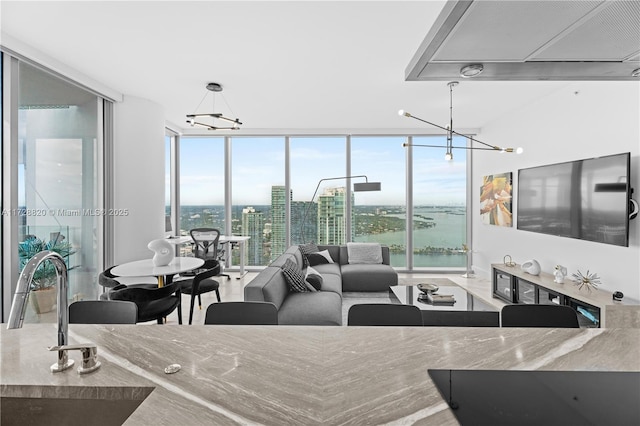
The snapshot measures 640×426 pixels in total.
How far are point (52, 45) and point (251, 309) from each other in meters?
3.24

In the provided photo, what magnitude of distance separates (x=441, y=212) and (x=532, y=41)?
5665 mm

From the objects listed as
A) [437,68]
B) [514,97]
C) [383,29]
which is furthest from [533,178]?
[437,68]

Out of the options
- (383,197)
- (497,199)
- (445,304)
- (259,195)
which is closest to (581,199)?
(497,199)

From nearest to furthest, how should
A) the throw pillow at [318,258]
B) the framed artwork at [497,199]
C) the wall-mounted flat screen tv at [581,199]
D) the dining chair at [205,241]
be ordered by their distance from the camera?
the wall-mounted flat screen tv at [581,199], the framed artwork at [497,199], the throw pillow at [318,258], the dining chair at [205,241]

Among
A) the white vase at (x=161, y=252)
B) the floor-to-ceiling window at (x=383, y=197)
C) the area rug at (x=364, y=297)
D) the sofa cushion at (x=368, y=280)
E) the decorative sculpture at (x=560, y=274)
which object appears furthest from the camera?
the floor-to-ceiling window at (x=383, y=197)

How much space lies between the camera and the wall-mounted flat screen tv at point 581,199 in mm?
3010

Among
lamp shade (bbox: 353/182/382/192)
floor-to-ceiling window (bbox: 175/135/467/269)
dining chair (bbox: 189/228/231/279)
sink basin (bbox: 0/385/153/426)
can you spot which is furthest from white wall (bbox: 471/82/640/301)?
dining chair (bbox: 189/228/231/279)

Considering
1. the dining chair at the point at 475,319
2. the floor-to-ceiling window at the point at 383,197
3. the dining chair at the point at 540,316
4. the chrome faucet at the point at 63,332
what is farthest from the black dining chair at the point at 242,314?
the floor-to-ceiling window at the point at 383,197

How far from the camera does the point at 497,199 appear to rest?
5273mm

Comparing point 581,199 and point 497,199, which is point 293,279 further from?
point 497,199

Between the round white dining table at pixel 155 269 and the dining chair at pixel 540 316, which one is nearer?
the dining chair at pixel 540 316

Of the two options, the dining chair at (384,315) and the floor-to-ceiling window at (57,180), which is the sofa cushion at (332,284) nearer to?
the dining chair at (384,315)

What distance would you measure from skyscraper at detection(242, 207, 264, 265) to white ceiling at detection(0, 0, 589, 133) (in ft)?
7.07

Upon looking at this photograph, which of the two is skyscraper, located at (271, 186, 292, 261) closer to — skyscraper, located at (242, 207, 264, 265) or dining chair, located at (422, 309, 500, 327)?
skyscraper, located at (242, 207, 264, 265)
